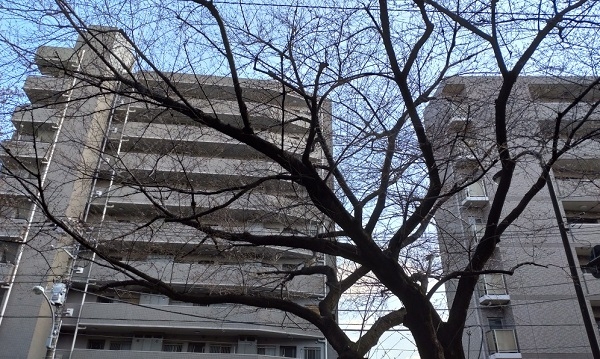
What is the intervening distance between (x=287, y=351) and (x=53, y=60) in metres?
19.4

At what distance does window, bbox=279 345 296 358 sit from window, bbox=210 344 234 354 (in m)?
2.15

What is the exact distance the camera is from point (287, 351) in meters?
22.5

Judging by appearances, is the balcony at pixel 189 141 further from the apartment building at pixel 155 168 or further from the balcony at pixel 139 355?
the balcony at pixel 139 355

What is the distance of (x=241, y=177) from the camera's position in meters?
7.41

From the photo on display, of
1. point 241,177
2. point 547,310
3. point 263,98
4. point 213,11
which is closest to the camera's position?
point 213,11

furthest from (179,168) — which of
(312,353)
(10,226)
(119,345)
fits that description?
(119,345)

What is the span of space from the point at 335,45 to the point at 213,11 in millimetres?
1395

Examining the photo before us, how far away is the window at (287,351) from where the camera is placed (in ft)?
73.5

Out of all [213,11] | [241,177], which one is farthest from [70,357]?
[213,11]

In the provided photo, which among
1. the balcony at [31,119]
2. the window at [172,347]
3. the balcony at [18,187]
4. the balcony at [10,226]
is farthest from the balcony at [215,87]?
the window at [172,347]

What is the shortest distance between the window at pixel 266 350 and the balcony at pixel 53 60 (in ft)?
62.0

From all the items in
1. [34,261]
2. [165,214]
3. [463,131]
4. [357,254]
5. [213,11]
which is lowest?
[357,254]

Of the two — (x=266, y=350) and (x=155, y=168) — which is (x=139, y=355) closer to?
(x=266, y=350)

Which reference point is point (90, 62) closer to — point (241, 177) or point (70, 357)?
point (241, 177)
